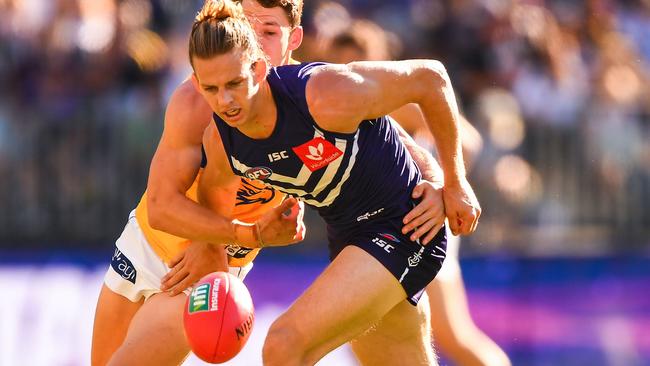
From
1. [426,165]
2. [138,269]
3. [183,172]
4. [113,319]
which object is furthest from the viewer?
[113,319]

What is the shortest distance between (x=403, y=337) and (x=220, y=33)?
5.81 feet

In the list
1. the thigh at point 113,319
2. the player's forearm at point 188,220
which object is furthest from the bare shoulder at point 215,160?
the thigh at point 113,319

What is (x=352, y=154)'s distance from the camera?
6.05 m

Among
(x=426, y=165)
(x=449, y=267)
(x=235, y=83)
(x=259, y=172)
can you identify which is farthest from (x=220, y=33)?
(x=449, y=267)

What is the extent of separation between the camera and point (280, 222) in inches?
247

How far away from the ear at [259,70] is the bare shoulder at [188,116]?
49 centimetres

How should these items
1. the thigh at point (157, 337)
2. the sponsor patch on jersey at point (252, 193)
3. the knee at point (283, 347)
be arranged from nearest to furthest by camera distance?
the knee at point (283, 347)
the thigh at point (157, 337)
the sponsor patch on jersey at point (252, 193)

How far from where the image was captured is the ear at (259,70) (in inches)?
233

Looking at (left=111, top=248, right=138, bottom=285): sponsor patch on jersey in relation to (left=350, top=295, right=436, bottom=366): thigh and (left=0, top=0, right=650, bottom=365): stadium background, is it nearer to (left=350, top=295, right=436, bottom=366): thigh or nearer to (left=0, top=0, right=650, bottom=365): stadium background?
(left=350, top=295, right=436, bottom=366): thigh

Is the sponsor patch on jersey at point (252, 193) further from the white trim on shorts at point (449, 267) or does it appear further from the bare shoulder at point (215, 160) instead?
the white trim on shorts at point (449, 267)

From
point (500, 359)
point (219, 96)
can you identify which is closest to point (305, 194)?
point (219, 96)

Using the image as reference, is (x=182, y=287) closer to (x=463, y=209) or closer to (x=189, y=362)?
(x=463, y=209)

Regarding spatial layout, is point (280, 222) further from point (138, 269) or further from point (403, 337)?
point (138, 269)

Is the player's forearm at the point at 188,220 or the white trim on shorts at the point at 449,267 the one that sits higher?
the player's forearm at the point at 188,220
